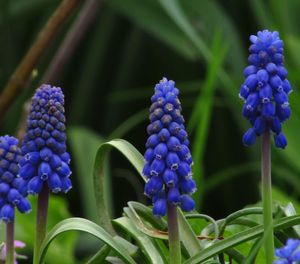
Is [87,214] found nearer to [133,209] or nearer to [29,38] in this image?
[29,38]

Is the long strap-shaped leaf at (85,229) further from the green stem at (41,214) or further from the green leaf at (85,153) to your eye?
the green leaf at (85,153)

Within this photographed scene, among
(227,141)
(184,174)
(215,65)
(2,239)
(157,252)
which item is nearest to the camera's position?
(184,174)

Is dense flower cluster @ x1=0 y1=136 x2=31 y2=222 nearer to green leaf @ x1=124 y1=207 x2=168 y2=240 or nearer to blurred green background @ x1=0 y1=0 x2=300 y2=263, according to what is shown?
green leaf @ x1=124 y1=207 x2=168 y2=240

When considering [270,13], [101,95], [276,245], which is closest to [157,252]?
[276,245]

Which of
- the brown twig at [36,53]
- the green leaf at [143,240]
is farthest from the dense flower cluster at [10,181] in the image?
the brown twig at [36,53]

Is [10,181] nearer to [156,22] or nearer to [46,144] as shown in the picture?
[46,144]

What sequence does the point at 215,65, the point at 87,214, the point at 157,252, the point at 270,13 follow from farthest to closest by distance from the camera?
the point at 270,13, the point at 87,214, the point at 215,65, the point at 157,252

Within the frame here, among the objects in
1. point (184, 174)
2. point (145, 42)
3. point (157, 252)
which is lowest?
point (157, 252)
